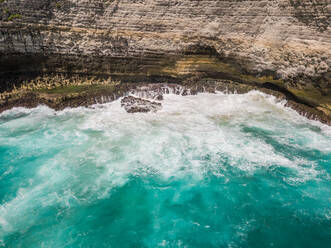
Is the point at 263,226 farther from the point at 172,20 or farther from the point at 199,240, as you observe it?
the point at 172,20

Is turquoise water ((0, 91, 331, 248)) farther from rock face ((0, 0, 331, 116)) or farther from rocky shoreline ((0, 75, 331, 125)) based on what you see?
rock face ((0, 0, 331, 116))

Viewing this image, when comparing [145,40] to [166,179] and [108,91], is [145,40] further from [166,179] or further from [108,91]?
[166,179]

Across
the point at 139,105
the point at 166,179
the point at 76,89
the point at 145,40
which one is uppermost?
the point at 145,40

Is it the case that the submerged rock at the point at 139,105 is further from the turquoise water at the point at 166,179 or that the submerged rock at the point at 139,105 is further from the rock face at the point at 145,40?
the rock face at the point at 145,40

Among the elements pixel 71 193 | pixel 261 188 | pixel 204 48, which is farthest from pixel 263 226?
pixel 204 48

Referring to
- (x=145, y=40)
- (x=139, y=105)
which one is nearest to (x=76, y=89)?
(x=139, y=105)

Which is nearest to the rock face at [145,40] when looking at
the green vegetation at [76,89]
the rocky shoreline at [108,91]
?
the rocky shoreline at [108,91]
